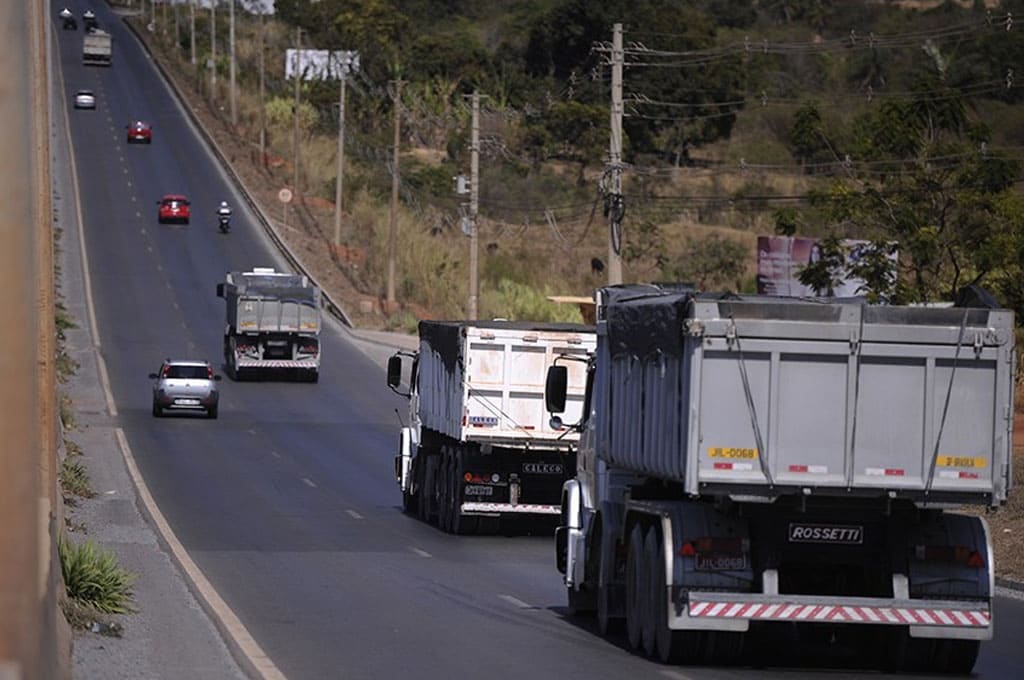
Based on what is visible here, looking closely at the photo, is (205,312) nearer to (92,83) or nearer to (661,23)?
(661,23)

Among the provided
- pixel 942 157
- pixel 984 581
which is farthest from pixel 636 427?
pixel 942 157

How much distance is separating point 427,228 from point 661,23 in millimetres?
23633

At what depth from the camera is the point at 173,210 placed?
85750 mm

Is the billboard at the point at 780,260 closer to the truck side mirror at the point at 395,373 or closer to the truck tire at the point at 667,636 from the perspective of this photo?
the truck side mirror at the point at 395,373

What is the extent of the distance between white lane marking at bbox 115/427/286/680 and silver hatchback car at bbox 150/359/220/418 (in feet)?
55.0

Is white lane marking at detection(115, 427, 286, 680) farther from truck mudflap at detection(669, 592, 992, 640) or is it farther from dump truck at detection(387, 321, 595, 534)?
dump truck at detection(387, 321, 595, 534)

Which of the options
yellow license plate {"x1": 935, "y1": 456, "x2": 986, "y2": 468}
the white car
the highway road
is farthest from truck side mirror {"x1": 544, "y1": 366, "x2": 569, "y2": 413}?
the white car

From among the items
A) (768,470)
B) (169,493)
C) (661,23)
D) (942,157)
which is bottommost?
(169,493)

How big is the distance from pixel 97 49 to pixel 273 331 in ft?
245

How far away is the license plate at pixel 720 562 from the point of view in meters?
14.8

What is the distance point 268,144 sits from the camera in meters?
110

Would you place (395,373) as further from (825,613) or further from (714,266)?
(714,266)

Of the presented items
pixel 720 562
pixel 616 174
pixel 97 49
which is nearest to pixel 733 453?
pixel 720 562

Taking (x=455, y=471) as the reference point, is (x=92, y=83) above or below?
above
